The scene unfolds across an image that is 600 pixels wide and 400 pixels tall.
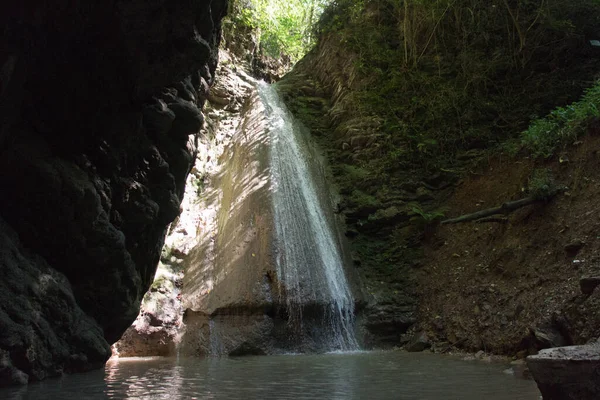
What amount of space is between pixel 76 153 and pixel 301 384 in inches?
132

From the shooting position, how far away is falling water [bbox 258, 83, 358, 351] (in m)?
8.55

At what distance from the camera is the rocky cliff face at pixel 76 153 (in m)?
4.35

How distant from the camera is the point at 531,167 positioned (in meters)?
8.62

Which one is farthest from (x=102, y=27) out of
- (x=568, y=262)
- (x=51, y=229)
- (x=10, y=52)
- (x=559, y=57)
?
(x=559, y=57)

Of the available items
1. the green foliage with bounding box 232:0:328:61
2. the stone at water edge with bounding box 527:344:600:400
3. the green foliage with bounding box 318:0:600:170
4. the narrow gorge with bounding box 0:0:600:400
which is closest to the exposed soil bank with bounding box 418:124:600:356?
the narrow gorge with bounding box 0:0:600:400

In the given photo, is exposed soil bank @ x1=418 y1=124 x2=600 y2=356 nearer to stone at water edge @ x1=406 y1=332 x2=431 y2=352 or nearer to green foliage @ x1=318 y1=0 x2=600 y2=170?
stone at water edge @ x1=406 y1=332 x2=431 y2=352

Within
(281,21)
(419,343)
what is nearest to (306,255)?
(419,343)

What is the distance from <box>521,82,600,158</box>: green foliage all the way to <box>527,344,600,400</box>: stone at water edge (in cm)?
614

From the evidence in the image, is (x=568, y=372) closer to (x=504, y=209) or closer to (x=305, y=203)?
(x=504, y=209)

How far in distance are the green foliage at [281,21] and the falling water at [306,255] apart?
5.41 metres

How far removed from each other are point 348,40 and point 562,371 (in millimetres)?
12211

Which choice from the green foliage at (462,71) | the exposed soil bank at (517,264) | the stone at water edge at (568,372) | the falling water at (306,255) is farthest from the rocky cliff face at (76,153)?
the green foliage at (462,71)

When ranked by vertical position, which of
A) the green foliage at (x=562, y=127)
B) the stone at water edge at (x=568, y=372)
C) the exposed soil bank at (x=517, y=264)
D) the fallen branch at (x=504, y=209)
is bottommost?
the stone at water edge at (x=568, y=372)

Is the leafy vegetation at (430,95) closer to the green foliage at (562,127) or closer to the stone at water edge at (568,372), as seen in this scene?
the green foliage at (562,127)
